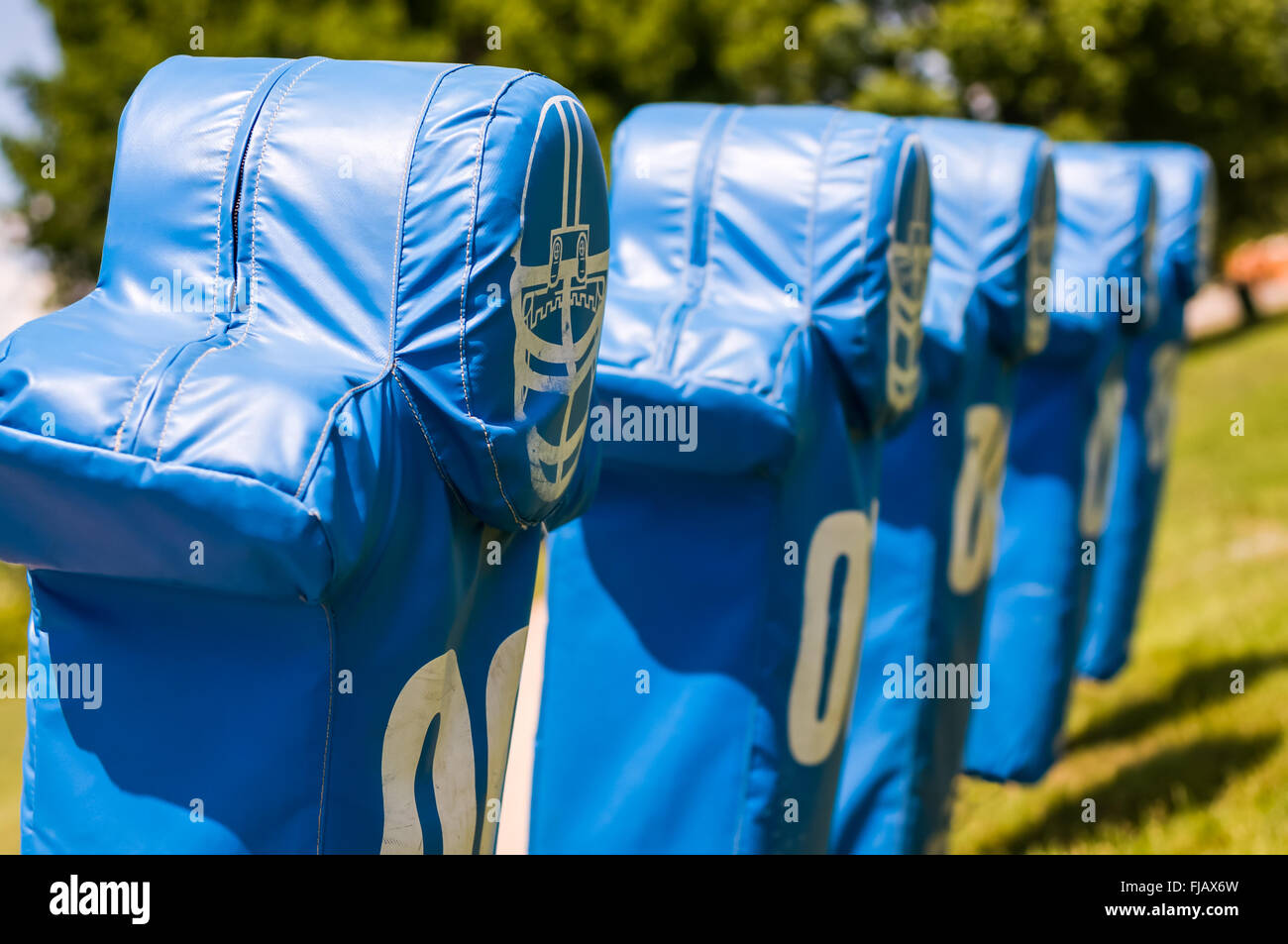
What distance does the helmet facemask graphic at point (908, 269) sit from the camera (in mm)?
3533

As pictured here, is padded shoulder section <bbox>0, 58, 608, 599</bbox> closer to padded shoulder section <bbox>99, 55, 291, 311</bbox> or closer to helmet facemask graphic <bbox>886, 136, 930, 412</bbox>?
padded shoulder section <bbox>99, 55, 291, 311</bbox>

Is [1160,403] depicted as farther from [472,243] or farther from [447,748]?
[472,243]

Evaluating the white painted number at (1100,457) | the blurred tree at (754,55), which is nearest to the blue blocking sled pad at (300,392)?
the white painted number at (1100,457)

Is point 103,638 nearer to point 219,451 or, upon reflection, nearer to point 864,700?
point 219,451

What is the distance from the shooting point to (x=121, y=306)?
2154mm

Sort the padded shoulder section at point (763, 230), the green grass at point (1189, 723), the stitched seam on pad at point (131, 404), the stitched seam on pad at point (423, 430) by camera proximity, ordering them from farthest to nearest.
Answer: the green grass at point (1189, 723) < the padded shoulder section at point (763, 230) < the stitched seam on pad at point (423, 430) < the stitched seam on pad at point (131, 404)

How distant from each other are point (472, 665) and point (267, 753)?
44 centimetres

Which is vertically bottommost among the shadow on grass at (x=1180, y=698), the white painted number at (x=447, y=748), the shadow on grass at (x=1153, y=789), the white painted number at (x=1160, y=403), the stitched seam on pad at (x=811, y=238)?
the shadow on grass at (x=1180, y=698)

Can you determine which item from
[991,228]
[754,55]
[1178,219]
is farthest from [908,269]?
[754,55]

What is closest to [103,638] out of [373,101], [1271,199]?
[373,101]

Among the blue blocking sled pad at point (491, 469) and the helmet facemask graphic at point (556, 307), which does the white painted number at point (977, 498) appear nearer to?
the blue blocking sled pad at point (491, 469)

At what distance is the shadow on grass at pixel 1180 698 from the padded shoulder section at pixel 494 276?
5754mm

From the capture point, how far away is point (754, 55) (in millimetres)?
18172

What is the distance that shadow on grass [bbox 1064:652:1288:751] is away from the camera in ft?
24.5
